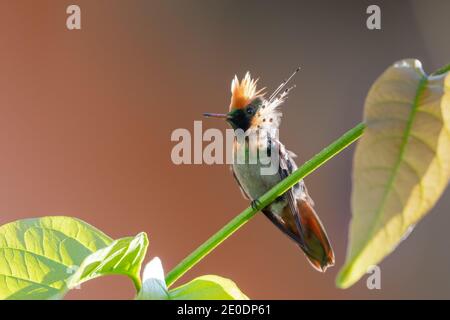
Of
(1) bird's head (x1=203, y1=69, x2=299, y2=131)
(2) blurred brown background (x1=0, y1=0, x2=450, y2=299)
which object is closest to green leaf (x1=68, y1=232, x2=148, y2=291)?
(1) bird's head (x1=203, y1=69, x2=299, y2=131)

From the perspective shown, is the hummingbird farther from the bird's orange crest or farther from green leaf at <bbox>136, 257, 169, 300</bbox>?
green leaf at <bbox>136, 257, 169, 300</bbox>

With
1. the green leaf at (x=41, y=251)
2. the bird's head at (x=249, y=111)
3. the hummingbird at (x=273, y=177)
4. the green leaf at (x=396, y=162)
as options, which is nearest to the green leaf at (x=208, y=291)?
the green leaf at (x=41, y=251)

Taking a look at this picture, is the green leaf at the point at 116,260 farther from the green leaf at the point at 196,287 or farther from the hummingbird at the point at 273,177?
the hummingbird at the point at 273,177

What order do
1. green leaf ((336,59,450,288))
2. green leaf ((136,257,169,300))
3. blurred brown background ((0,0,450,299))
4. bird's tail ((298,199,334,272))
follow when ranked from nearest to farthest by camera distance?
green leaf ((336,59,450,288)) → green leaf ((136,257,169,300)) → bird's tail ((298,199,334,272)) → blurred brown background ((0,0,450,299))

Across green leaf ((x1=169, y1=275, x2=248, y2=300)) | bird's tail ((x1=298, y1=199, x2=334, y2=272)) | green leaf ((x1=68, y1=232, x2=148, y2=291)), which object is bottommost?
bird's tail ((x1=298, y1=199, x2=334, y2=272))

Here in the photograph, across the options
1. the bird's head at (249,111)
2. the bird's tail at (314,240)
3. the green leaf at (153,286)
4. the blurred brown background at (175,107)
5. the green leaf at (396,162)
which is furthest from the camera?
the blurred brown background at (175,107)

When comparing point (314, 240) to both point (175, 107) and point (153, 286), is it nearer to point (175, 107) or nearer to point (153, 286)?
point (175, 107)

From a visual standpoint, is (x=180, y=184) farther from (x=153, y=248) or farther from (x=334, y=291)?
(x=334, y=291)
